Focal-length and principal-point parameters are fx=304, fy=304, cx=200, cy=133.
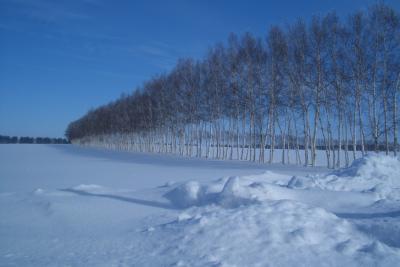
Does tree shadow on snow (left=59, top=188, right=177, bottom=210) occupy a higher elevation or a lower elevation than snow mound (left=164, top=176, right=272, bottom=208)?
lower

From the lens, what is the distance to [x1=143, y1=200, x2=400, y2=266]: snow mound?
374 centimetres

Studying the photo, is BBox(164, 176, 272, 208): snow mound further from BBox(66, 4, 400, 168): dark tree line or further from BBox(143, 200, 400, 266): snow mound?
BBox(66, 4, 400, 168): dark tree line

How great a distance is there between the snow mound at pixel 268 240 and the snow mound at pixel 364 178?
9.75 ft

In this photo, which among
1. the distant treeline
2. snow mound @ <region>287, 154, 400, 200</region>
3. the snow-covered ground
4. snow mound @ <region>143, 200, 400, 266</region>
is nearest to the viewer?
snow mound @ <region>143, 200, 400, 266</region>

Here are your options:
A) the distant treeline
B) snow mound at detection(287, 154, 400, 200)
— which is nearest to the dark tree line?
snow mound at detection(287, 154, 400, 200)

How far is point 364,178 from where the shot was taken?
29.6 feet

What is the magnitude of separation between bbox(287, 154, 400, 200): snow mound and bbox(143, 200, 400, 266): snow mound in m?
2.97

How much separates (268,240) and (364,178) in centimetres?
622

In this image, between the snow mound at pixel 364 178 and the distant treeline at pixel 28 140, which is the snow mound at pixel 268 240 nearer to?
the snow mound at pixel 364 178

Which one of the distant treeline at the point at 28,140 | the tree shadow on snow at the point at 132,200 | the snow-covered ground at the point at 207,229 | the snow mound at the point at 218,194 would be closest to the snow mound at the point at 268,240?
the snow-covered ground at the point at 207,229

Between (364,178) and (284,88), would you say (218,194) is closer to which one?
(364,178)

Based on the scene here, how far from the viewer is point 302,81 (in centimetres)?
2223

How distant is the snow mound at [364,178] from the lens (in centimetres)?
798

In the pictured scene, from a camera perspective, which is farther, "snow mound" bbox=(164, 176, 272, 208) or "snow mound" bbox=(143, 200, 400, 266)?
"snow mound" bbox=(164, 176, 272, 208)
